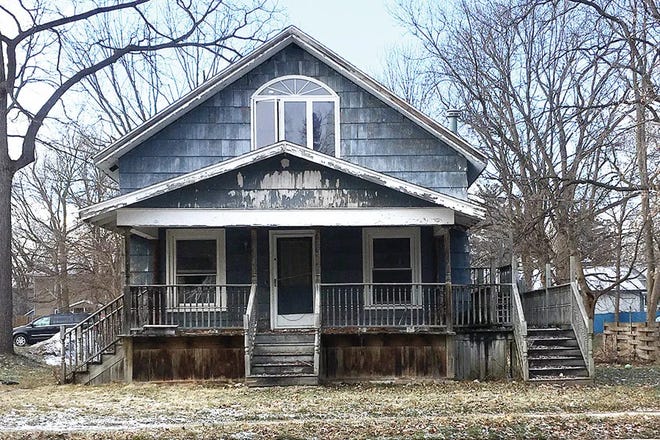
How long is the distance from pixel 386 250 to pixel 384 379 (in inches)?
127

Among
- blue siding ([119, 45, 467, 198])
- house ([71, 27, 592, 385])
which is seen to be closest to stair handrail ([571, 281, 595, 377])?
house ([71, 27, 592, 385])

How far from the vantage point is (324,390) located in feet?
48.0

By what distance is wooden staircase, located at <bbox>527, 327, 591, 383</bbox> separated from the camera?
15563mm

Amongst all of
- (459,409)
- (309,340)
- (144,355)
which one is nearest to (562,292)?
(309,340)

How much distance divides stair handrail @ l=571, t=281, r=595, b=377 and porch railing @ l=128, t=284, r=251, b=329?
6808 millimetres

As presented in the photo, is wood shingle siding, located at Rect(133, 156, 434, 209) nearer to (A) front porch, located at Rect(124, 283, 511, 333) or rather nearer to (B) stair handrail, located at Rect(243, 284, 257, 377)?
(A) front porch, located at Rect(124, 283, 511, 333)

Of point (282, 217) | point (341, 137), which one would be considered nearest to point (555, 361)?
point (282, 217)

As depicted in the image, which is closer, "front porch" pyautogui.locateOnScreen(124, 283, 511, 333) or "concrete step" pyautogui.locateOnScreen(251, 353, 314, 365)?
"concrete step" pyautogui.locateOnScreen(251, 353, 314, 365)

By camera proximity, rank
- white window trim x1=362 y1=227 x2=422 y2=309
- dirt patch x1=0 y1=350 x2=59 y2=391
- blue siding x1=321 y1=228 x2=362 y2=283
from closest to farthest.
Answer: dirt patch x1=0 y1=350 x2=59 y2=391, white window trim x1=362 y1=227 x2=422 y2=309, blue siding x1=321 y1=228 x2=362 y2=283

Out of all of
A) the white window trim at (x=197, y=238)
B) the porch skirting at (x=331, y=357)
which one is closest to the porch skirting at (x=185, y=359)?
the porch skirting at (x=331, y=357)

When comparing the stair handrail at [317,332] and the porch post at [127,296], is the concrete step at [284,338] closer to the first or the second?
the stair handrail at [317,332]

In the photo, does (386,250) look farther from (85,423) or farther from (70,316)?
(70,316)

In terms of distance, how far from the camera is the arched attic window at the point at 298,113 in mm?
18562

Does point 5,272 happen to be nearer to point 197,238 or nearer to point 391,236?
point 197,238
